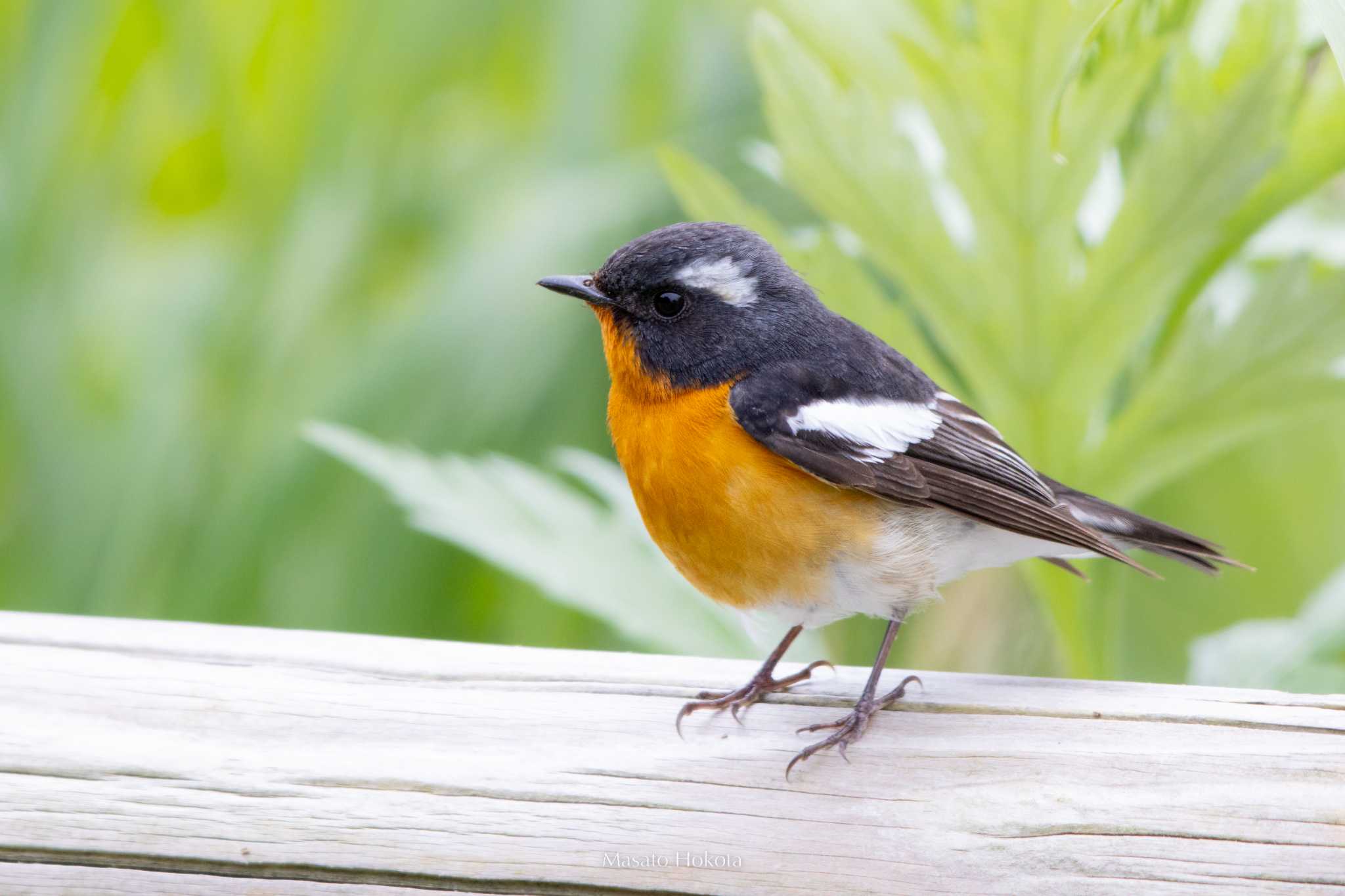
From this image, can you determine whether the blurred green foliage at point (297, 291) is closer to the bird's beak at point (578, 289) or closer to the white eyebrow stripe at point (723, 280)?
the bird's beak at point (578, 289)

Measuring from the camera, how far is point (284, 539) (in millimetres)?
3252

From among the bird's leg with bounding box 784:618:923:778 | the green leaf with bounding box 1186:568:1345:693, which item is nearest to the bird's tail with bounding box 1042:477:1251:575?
the green leaf with bounding box 1186:568:1345:693

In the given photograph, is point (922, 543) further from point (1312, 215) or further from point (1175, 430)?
point (1312, 215)

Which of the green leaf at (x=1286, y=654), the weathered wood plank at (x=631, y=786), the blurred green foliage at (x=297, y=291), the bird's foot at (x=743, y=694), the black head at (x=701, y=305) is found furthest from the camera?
the blurred green foliage at (x=297, y=291)

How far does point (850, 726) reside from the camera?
1.86 m

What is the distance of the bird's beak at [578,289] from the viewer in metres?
2.16

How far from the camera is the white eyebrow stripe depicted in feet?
6.97

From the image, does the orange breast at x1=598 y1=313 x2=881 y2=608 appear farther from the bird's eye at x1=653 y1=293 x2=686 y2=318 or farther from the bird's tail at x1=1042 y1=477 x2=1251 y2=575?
the bird's tail at x1=1042 y1=477 x2=1251 y2=575

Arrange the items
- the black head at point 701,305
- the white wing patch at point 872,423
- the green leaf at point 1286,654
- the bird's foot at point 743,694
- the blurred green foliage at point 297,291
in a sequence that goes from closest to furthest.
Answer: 1. the bird's foot at point 743,694
2. the white wing patch at point 872,423
3. the black head at point 701,305
4. the green leaf at point 1286,654
5. the blurred green foliage at point 297,291

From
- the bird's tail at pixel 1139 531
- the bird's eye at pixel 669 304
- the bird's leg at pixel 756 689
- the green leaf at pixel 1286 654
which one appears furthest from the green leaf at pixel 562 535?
the green leaf at pixel 1286 654

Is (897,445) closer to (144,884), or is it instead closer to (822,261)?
(822,261)

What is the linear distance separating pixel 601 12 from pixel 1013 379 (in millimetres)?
2014

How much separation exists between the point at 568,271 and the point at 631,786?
209 centimetres

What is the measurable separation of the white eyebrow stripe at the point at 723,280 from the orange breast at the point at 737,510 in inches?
7.1
